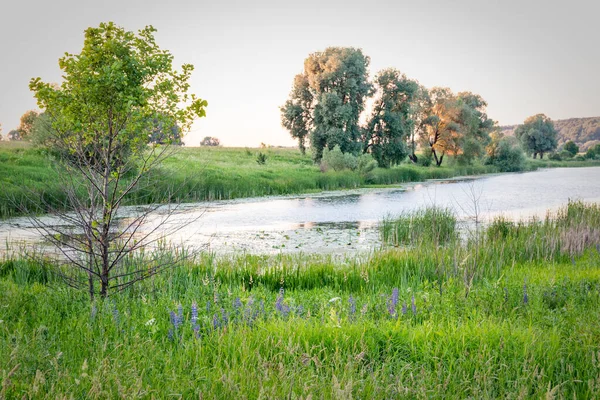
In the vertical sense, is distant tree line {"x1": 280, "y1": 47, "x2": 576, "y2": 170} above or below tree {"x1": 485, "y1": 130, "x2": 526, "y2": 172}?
above

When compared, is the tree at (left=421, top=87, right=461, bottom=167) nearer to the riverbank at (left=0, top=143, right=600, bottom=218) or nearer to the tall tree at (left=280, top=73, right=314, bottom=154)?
the riverbank at (left=0, top=143, right=600, bottom=218)

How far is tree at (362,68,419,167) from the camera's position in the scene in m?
42.3

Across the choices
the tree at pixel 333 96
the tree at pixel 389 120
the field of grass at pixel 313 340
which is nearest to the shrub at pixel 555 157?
the tree at pixel 389 120

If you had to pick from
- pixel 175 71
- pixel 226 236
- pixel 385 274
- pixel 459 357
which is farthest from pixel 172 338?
pixel 226 236

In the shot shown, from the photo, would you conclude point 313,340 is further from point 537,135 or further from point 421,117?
point 537,135

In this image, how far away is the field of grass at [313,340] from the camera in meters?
3.13

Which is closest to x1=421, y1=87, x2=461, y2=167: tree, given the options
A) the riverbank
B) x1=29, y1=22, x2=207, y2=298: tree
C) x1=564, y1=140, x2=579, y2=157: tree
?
the riverbank

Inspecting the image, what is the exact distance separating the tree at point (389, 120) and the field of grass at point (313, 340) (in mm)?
35517

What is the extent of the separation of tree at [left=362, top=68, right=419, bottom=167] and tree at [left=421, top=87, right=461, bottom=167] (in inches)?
593

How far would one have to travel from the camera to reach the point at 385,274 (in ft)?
25.7

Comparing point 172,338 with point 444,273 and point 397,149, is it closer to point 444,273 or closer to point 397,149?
point 444,273

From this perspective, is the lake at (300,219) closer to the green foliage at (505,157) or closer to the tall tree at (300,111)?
the tall tree at (300,111)

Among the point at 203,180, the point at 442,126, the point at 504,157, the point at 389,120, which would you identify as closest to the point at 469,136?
the point at 442,126

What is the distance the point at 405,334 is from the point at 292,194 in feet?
76.7
